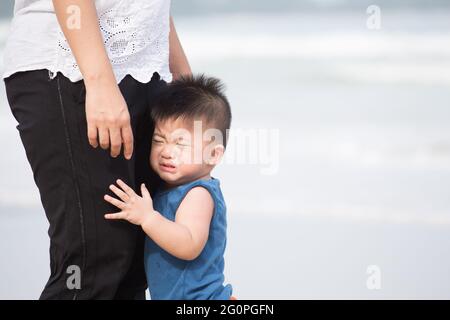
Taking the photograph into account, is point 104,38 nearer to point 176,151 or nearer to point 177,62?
point 176,151

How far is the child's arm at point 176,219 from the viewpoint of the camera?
59.7 inches

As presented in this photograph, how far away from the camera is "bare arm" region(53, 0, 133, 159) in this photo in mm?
1414

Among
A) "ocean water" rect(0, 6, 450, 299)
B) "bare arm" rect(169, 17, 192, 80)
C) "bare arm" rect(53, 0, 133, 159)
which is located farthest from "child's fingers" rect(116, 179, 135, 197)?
"ocean water" rect(0, 6, 450, 299)

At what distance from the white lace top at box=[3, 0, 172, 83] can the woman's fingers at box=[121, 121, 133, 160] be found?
11cm

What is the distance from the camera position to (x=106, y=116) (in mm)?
1427

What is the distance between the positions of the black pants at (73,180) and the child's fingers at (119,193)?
0.04 ft

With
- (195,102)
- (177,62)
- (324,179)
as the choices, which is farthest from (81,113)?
(324,179)

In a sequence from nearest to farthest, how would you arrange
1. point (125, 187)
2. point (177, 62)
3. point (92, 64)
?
point (92, 64) < point (125, 187) < point (177, 62)

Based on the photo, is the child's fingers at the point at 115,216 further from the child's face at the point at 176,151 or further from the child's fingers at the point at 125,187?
the child's face at the point at 176,151

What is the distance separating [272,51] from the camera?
6.76 m

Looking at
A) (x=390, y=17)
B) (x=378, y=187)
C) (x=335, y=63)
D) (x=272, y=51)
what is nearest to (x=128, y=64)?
(x=378, y=187)

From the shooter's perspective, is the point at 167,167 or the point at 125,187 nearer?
the point at 125,187

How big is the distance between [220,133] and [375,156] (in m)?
2.19

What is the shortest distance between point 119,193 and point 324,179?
2.04 metres
